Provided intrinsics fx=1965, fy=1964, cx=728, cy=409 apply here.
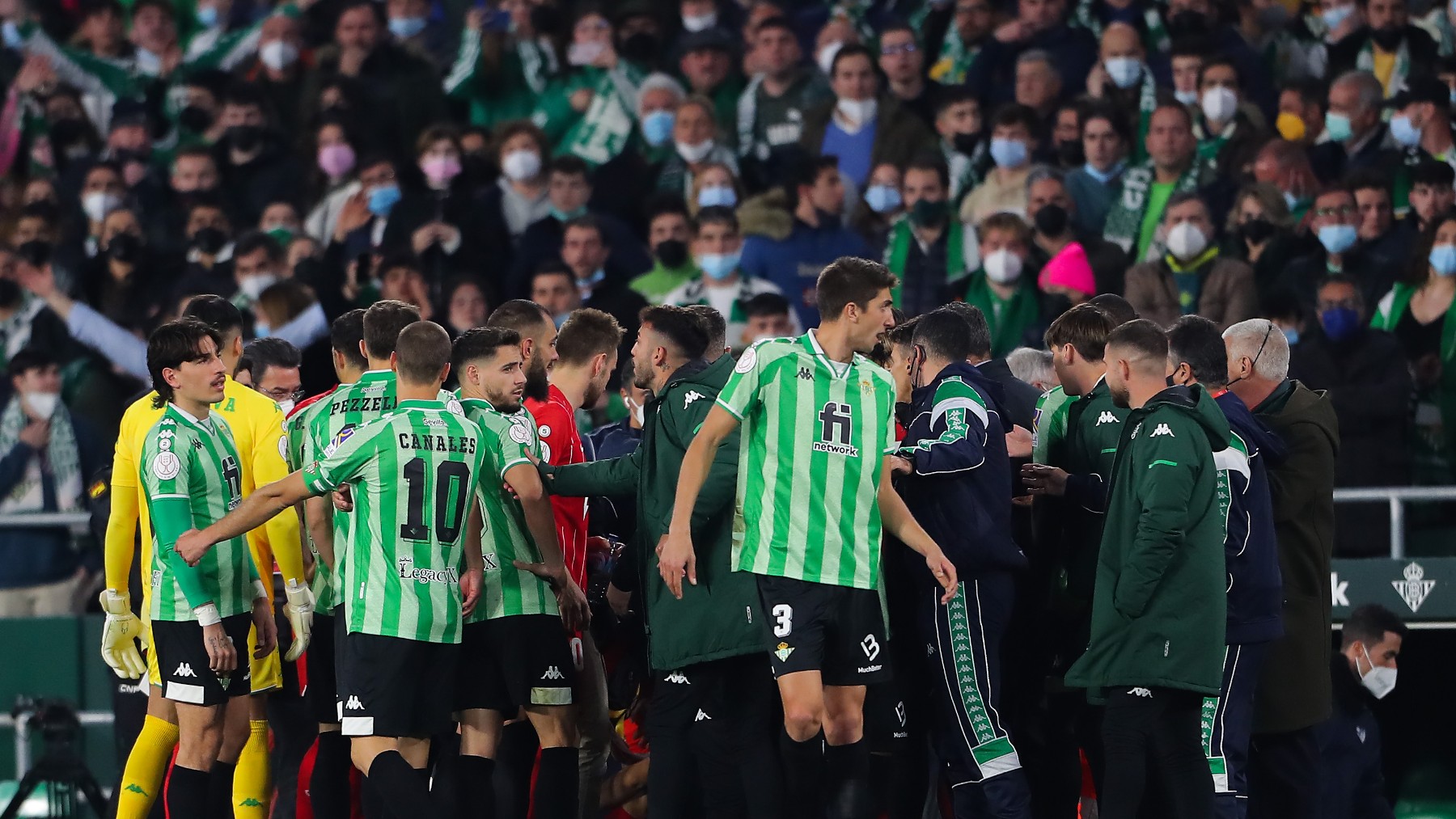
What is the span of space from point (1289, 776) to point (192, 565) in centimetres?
433

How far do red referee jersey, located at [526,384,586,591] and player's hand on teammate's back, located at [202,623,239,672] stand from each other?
4.24 ft

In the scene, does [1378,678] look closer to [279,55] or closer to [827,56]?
[827,56]

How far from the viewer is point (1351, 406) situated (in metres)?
9.75

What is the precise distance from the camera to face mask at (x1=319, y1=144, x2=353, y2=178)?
13.5 metres

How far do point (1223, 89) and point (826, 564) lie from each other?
611 cm

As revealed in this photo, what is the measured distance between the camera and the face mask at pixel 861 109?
12477mm

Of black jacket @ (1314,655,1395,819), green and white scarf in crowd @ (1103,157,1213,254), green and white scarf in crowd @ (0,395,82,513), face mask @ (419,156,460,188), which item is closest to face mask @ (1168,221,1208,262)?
green and white scarf in crowd @ (1103,157,1213,254)

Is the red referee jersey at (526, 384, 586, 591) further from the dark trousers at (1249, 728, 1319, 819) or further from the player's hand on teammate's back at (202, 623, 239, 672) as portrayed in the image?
the dark trousers at (1249, 728, 1319, 819)

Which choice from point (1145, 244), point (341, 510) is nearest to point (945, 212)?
point (1145, 244)

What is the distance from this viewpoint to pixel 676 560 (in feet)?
21.8

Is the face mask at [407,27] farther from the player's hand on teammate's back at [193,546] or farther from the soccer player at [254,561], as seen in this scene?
the player's hand on teammate's back at [193,546]

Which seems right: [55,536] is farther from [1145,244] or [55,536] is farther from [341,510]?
[1145,244]

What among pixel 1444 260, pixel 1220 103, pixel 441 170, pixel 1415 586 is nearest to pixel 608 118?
pixel 441 170

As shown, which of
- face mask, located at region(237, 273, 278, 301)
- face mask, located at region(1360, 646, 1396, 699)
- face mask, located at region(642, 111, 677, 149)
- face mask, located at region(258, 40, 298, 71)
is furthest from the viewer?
face mask, located at region(258, 40, 298, 71)
